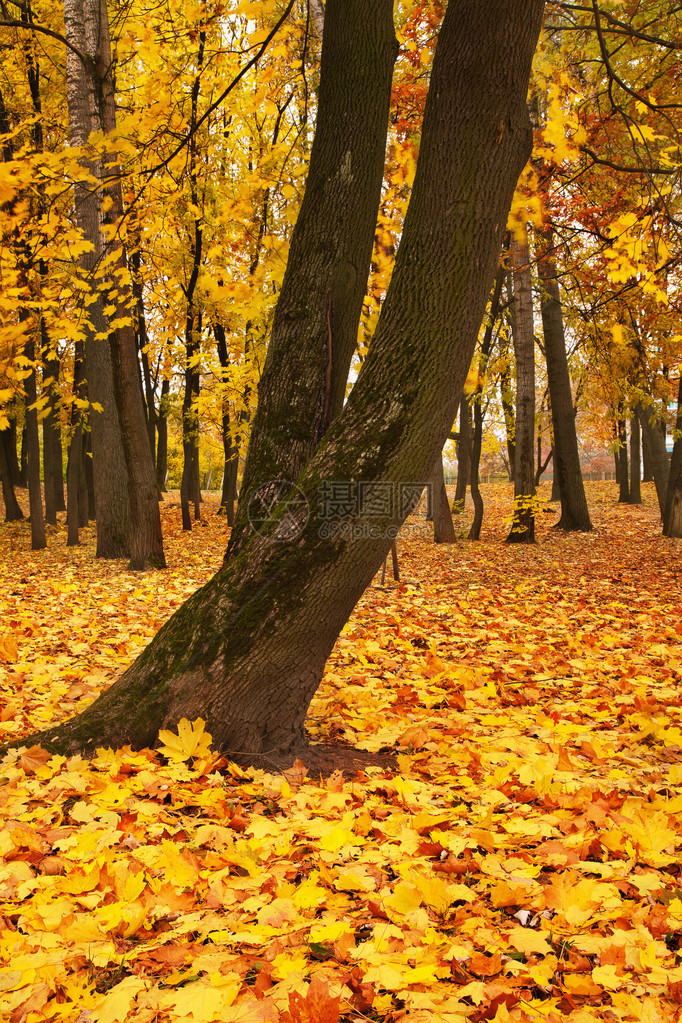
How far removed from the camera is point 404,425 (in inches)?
106

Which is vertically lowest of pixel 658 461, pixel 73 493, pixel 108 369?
pixel 73 493

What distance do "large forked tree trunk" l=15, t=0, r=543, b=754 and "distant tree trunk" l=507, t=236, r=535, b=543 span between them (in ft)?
29.3

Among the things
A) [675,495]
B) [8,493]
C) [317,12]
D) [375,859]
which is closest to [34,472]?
[8,493]

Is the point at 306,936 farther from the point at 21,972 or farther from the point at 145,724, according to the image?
the point at 145,724

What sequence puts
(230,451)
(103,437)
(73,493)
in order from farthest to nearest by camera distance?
(230,451)
(73,493)
(103,437)

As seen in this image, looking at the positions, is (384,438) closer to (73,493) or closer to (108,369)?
(108,369)

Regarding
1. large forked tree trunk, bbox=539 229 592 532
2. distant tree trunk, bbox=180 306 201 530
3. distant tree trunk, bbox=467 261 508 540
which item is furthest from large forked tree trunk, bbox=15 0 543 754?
distant tree trunk, bbox=180 306 201 530

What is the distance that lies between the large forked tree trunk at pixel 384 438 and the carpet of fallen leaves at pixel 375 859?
249 millimetres

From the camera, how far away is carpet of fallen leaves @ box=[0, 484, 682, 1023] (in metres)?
1.56

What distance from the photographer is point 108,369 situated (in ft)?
31.6

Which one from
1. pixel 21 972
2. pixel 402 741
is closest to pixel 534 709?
pixel 402 741

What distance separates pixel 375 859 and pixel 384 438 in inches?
62.5

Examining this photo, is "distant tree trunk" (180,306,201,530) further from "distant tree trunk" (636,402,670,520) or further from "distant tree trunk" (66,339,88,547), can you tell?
"distant tree trunk" (636,402,670,520)

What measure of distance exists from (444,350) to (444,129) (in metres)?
0.91
